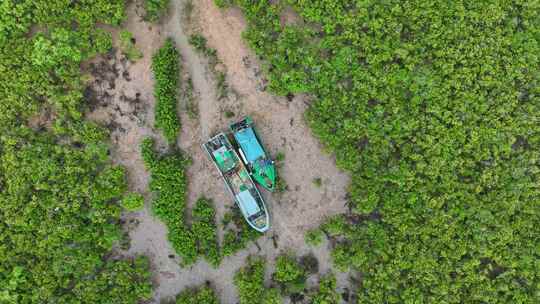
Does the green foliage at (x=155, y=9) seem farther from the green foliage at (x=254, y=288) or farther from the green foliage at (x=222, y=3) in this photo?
the green foliage at (x=254, y=288)

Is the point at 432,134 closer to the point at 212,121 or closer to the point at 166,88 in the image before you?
the point at 212,121

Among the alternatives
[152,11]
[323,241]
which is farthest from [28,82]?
[323,241]

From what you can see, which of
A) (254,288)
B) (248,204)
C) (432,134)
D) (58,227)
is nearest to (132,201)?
(58,227)

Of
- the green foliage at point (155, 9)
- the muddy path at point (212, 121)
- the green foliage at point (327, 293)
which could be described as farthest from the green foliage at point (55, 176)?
the green foliage at point (327, 293)

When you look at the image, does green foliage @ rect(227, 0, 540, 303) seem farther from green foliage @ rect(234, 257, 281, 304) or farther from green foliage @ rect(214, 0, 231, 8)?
green foliage @ rect(234, 257, 281, 304)

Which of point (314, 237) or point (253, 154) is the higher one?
point (253, 154)

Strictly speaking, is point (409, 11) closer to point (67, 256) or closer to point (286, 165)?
point (286, 165)
